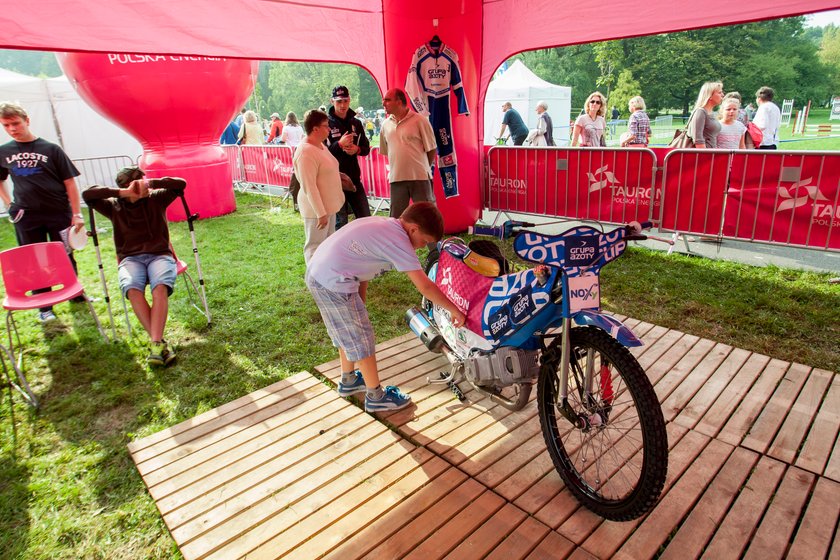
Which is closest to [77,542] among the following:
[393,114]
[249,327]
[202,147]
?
[249,327]

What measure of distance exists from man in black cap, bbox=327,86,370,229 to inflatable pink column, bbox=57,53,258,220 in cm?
368

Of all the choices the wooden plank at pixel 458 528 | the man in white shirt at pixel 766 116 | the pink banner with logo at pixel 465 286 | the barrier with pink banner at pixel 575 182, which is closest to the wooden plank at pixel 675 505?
the wooden plank at pixel 458 528

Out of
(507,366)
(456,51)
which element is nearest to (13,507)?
(507,366)

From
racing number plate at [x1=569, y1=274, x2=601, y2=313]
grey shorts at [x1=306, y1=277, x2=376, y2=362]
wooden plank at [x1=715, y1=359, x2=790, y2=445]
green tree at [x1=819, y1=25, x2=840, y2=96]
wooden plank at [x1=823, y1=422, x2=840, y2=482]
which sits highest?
green tree at [x1=819, y1=25, x2=840, y2=96]

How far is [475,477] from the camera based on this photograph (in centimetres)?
276

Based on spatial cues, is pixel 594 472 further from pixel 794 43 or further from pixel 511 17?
pixel 794 43

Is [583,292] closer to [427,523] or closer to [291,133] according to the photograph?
[427,523]

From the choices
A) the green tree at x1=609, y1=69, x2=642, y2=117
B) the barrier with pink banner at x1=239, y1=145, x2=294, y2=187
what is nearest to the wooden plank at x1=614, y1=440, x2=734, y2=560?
the barrier with pink banner at x1=239, y1=145, x2=294, y2=187

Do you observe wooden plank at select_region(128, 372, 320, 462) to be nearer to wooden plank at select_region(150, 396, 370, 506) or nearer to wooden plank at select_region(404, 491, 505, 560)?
wooden plank at select_region(150, 396, 370, 506)

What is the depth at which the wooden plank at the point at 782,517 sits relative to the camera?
86.8 inches

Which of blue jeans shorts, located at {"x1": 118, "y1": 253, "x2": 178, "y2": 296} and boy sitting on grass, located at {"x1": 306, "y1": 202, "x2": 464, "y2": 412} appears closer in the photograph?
boy sitting on grass, located at {"x1": 306, "y1": 202, "x2": 464, "y2": 412}

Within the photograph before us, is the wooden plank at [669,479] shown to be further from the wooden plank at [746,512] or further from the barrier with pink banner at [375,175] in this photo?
the barrier with pink banner at [375,175]

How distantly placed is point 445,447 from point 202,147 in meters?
8.67

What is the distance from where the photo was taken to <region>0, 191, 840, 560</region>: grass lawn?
2695 mm
